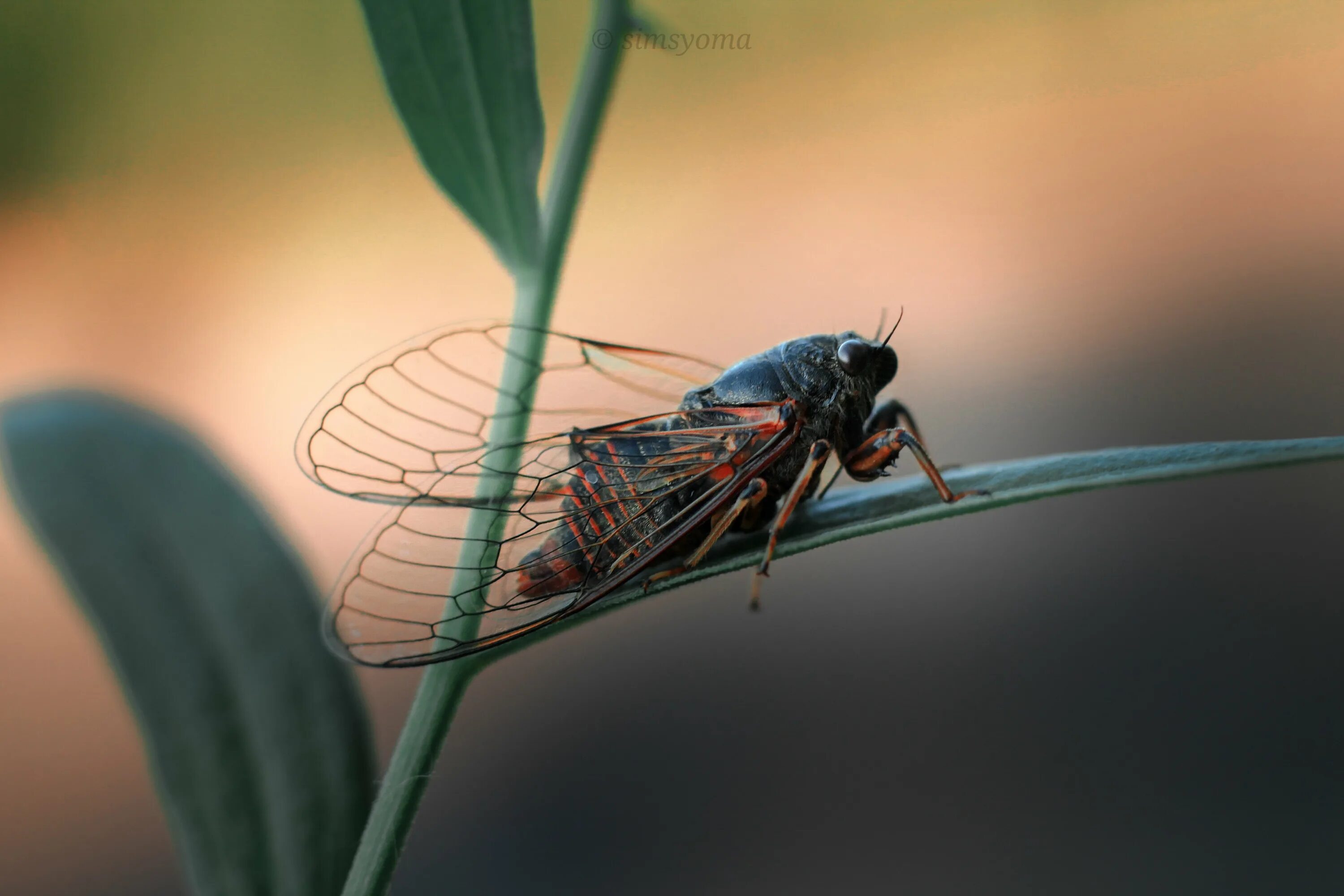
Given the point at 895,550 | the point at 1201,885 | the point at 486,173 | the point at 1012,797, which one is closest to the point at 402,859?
the point at 486,173

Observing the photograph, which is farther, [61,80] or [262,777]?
[61,80]

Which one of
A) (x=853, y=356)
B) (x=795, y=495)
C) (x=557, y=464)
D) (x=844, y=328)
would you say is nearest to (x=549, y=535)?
A: (x=557, y=464)

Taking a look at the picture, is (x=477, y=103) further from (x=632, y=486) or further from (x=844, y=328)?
(x=844, y=328)

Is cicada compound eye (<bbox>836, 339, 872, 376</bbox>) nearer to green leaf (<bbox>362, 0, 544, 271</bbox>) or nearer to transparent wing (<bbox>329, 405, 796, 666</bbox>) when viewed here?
transparent wing (<bbox>329, 405, 796, 666</bbox>)

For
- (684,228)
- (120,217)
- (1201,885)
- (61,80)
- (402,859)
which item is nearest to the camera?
(402,859)

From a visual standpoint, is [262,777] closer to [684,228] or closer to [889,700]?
[889,700]

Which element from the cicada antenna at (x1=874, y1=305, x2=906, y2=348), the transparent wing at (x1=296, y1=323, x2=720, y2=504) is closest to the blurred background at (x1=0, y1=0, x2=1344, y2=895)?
the cicada antenna at (x1=874, y1=305, x2=906, y2=348)

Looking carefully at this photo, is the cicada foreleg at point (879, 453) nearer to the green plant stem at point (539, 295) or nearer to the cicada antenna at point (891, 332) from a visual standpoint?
the cicada antenna at point (891, 332)

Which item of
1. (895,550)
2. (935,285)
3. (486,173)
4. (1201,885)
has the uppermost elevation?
(486,173)
